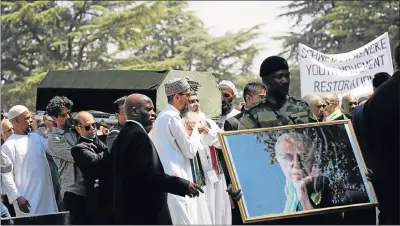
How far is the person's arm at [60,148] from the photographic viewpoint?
8.36m

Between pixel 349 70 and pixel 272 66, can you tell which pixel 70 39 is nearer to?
pixel 349 70

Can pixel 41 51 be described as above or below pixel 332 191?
above

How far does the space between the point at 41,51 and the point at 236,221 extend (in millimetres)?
28246

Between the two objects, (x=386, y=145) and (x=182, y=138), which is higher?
(x=182, y=138)

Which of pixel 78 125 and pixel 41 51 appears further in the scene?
pixel 41 51

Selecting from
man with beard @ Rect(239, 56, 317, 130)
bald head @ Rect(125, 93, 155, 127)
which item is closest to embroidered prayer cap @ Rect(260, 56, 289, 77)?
man with beard @ Rect(239, 56, 317, 130)

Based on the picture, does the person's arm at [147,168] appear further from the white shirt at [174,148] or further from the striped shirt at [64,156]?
the striped shirt at [64,156]

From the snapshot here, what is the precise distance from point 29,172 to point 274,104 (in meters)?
3.22

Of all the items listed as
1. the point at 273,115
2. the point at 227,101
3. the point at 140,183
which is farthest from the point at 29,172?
the point at 273,115

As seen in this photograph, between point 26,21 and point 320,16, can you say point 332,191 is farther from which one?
point 320,16

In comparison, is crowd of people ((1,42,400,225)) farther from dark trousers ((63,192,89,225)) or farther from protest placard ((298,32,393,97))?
protest placard ((298,32,393,97))

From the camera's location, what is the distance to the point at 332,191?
6301 mm

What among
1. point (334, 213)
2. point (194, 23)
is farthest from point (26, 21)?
point (334, 213)

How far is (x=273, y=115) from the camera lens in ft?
21.4
